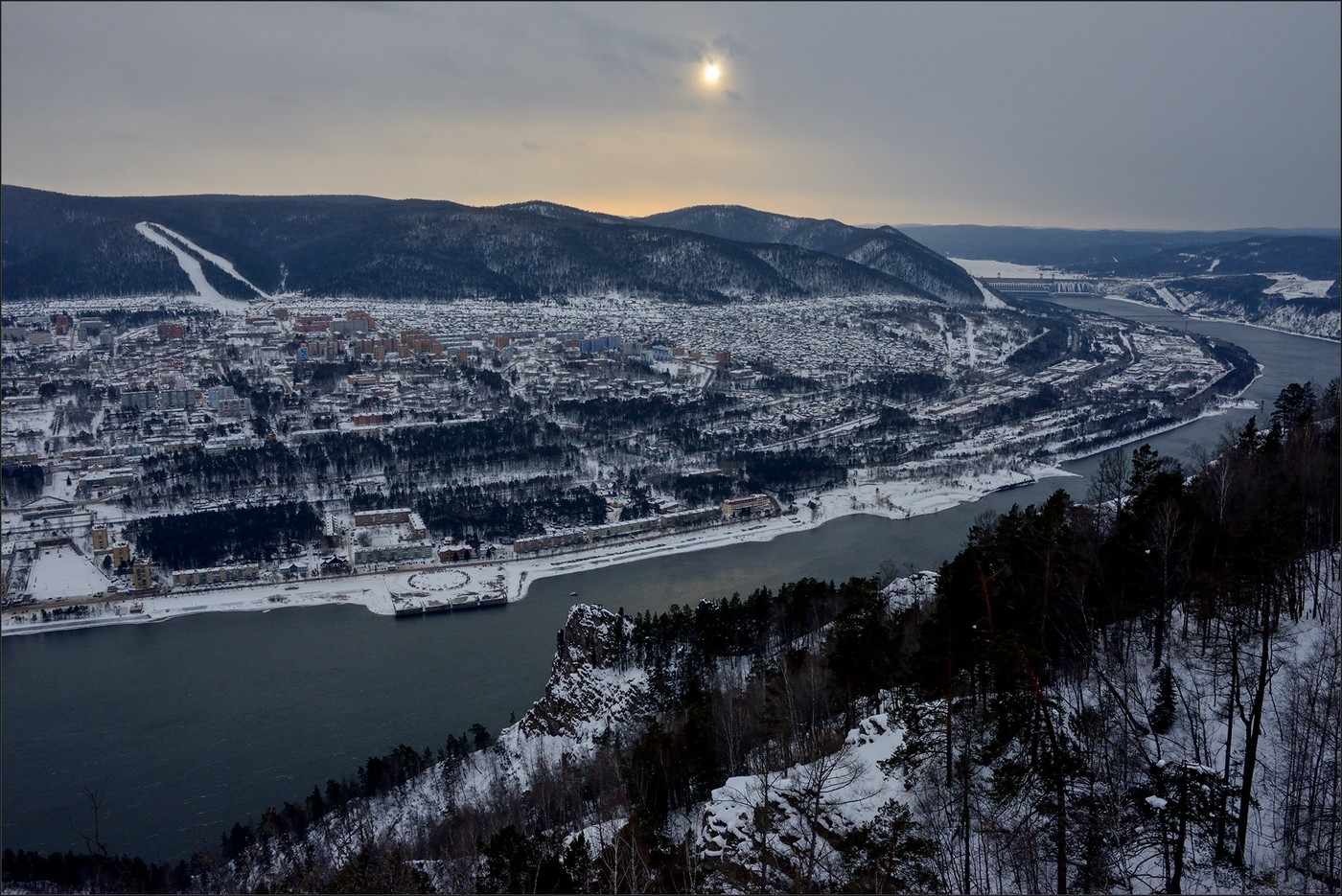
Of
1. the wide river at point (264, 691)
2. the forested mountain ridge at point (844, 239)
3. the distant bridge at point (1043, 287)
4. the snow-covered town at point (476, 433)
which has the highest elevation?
the forested mountain ridge at point (844, 239)

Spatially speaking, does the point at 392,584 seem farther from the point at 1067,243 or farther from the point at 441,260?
the point at 1067,243

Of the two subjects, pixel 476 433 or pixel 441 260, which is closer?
pixel 476 433

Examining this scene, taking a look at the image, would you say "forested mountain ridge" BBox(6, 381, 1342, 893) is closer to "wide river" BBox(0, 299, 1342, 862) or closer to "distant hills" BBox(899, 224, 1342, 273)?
"wide river" BBox(0, 299, 1342, 862)

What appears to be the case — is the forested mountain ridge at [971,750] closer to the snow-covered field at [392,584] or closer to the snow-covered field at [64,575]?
the snow-covered field at [392,584]

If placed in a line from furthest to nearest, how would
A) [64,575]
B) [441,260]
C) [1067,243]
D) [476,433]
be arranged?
[1067,243] < [441,260] < [476,433] < [64,575]

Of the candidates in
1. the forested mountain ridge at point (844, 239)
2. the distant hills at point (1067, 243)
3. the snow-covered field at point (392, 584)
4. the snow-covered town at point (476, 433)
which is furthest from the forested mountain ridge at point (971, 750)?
the distant hills at point (1067, 243)

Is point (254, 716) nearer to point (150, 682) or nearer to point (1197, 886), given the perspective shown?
point (150, 682)

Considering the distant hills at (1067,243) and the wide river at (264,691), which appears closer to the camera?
the wide river at (264,691)

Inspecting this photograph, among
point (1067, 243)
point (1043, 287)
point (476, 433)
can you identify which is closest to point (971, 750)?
point (476, 433)
